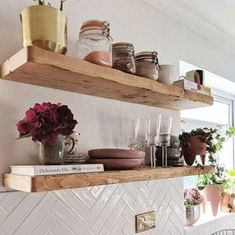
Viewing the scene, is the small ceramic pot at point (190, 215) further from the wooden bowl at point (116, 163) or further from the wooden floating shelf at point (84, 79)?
the wooden bowl at point (116, 163)

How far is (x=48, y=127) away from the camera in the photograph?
0.96 m

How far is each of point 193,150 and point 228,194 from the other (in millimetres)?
1106

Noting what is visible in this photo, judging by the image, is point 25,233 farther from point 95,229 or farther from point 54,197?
point 95,229

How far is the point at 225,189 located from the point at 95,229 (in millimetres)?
1566

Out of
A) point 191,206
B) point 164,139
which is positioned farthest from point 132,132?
point 191,206

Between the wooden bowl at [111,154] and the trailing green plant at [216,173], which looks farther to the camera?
the trailing green plant at [216,173]

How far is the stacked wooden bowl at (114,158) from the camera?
44.9 inches

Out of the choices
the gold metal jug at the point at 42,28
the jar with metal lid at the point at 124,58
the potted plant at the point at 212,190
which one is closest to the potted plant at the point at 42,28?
the gold metal jug at the point at 42,28

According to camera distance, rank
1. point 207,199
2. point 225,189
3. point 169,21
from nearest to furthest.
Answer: point 169,21
point 207,199
point 225,189

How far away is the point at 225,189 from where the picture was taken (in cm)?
249

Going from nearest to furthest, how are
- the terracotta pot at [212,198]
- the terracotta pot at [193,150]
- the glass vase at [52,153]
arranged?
the glass vase at [52,153], the terracotta pot at [193,150], the terracotta pot at [212,198]

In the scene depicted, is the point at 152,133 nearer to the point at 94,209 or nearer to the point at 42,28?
the point at 94,209

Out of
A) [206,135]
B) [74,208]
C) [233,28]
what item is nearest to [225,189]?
[206,135]

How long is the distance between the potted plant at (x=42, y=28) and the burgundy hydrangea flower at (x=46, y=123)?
0.20 metres
